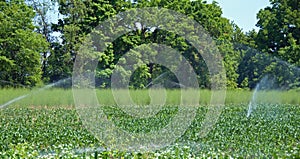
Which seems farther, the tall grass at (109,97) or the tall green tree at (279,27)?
the tall green tree at (279,27)

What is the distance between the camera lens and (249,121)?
15625 mm

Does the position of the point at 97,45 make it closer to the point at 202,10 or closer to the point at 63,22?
the point at 63,22

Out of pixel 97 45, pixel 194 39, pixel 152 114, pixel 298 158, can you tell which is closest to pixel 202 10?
pixel 194 39

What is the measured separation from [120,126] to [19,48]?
16452 millimetres

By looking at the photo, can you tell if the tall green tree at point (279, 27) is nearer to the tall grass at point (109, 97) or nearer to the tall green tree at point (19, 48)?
the tall grass at point (109, 97)

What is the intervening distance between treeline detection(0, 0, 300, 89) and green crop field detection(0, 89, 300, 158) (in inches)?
210

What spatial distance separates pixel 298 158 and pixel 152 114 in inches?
527

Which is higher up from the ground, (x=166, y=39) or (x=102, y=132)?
(x=166, y=39)

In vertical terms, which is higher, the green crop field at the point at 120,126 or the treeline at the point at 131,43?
the treeline at the point at 131,43

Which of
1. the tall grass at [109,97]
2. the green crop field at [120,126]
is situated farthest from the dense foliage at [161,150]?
the tall grass at [109,97]

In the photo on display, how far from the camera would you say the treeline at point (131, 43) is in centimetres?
2877

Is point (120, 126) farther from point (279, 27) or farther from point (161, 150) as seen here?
point (279, 27)

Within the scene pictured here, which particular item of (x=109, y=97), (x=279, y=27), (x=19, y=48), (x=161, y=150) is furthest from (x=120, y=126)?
(x=279, y=27)

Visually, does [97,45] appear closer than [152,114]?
No
